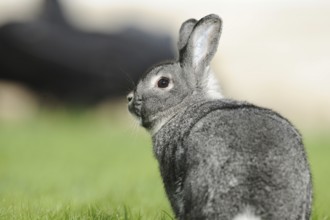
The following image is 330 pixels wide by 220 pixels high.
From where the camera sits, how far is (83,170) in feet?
36.4

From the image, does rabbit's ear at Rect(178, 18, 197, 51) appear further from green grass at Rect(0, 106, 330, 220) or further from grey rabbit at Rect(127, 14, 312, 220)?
grey rabbit at Rect(127, 14, 312, 220)

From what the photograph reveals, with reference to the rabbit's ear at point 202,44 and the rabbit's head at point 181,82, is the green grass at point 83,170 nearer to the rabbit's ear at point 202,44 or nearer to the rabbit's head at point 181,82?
the rabbit's head at point 181,82

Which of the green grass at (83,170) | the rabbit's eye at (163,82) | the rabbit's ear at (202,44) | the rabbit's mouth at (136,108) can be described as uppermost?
the rabbit's ear at (202,44)

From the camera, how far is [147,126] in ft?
23.2

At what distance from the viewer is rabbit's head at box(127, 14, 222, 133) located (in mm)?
6977

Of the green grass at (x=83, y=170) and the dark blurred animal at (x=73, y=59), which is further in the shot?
the dark blurred animal at (x=73, y=59)

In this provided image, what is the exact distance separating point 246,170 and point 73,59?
1336 cm

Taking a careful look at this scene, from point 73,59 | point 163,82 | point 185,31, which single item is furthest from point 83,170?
point 73,59

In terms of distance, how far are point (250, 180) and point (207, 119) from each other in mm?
688

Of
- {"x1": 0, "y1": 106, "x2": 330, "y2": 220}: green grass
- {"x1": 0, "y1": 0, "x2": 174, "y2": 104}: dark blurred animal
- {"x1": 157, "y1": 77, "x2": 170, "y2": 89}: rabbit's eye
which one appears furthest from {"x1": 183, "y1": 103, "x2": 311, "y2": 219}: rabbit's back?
{"x1": 0, "y1": 0, "x2": 174, "y2": 104}: dark blurred animal

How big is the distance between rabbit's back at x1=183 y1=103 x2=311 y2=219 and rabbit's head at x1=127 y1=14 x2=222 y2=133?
1.27 m

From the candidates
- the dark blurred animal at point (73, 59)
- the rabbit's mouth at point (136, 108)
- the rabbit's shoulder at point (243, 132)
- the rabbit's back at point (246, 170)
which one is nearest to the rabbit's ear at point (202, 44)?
the rabbit's mouth at point (136, 108)

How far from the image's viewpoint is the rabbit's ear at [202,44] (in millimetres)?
7035

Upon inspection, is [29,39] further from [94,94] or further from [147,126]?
[147,126]
